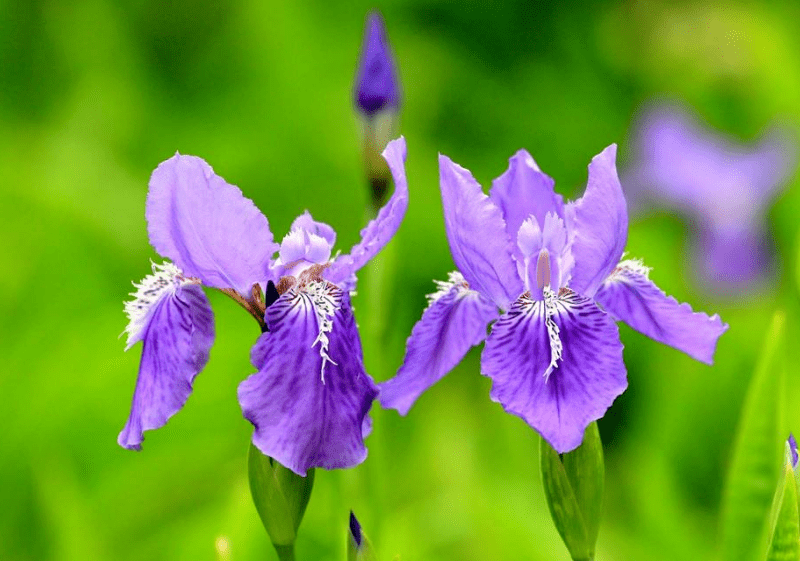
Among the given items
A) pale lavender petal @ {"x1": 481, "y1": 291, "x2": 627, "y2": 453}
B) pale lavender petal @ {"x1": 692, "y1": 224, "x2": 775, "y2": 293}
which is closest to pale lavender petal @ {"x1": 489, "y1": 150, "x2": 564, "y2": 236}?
pale lavender petal @ {"x1": 481, "y1": 291, "x2": 627, "y2": 453}

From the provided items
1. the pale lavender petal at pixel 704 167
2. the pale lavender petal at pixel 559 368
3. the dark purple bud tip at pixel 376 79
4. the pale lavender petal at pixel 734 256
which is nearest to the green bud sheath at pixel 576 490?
the pale lavender petal at pixel 559 368

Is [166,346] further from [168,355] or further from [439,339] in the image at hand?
[439,339]

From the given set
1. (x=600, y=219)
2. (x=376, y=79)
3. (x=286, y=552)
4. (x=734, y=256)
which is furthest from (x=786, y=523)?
(x=734, y=256)

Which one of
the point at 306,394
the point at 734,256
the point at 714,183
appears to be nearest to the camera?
the point at 306,394

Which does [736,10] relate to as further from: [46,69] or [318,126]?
[46,69]

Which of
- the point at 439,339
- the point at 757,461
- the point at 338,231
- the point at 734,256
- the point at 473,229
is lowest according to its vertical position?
the point at 338,231

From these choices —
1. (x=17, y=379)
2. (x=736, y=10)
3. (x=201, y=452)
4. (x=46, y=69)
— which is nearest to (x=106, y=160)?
(x=46, y=69)
